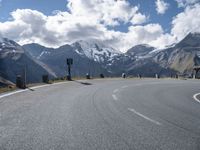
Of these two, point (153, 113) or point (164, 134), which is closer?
point (164, 134)

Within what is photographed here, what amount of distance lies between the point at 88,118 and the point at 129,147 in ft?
11.1

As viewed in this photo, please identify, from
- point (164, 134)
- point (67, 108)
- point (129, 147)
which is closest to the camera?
point (129, 147)

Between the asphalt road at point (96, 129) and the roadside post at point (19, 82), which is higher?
the roadside post at point (19, 82)

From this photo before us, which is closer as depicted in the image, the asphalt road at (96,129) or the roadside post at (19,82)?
the asphalt road at (96,129)

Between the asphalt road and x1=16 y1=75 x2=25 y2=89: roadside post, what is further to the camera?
x1=16 y1=75 x2=25 y2=89: roadside post

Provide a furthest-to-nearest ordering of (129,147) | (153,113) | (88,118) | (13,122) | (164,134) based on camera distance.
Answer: (153,113) → (88,118) → (13,122) → (164,134) → (129,147)

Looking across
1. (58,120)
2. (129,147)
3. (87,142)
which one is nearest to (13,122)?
(58,120)

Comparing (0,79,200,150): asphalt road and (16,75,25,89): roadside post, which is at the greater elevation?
(16,75,25,89): roadside post

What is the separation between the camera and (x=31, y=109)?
1127 centimetres

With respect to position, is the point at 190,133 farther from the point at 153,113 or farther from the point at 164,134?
the point at 153,113

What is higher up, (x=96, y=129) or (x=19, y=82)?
(x=19, y=82)

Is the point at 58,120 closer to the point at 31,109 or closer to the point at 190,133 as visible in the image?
the point at 31,109

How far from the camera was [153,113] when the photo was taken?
10914 millimetres

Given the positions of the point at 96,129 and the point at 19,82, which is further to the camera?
the point at 19,82
